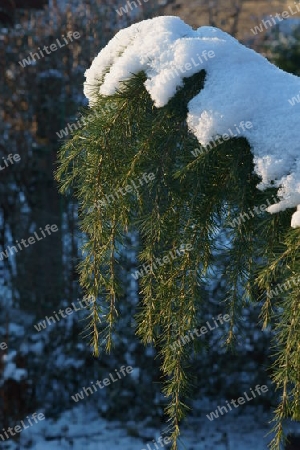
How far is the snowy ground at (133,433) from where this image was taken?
14.3 feet

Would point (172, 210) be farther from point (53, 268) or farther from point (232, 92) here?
point (53, 268)

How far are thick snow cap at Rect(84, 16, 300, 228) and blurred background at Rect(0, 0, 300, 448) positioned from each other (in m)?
3.16

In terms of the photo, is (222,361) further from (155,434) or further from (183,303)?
(183,303)

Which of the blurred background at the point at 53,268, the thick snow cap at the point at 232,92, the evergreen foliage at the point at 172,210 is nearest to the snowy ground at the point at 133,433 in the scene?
the blurred background at the point at 53,268

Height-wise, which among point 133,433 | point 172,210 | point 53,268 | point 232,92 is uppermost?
point 232,92

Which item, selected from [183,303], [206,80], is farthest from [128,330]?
[206,80]

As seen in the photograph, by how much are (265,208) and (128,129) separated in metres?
0.40

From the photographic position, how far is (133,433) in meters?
4.53

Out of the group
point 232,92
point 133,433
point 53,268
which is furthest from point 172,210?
point 53,268

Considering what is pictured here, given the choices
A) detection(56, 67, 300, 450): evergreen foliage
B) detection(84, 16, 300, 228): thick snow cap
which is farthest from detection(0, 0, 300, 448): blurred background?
detection(84, 16, 300, 228): thick snow cap

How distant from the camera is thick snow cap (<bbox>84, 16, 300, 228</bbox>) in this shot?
137 centimetres

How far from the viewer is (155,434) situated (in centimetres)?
451

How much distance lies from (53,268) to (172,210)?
3.59 meters

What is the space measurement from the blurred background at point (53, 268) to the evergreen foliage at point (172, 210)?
2904 millimetres
